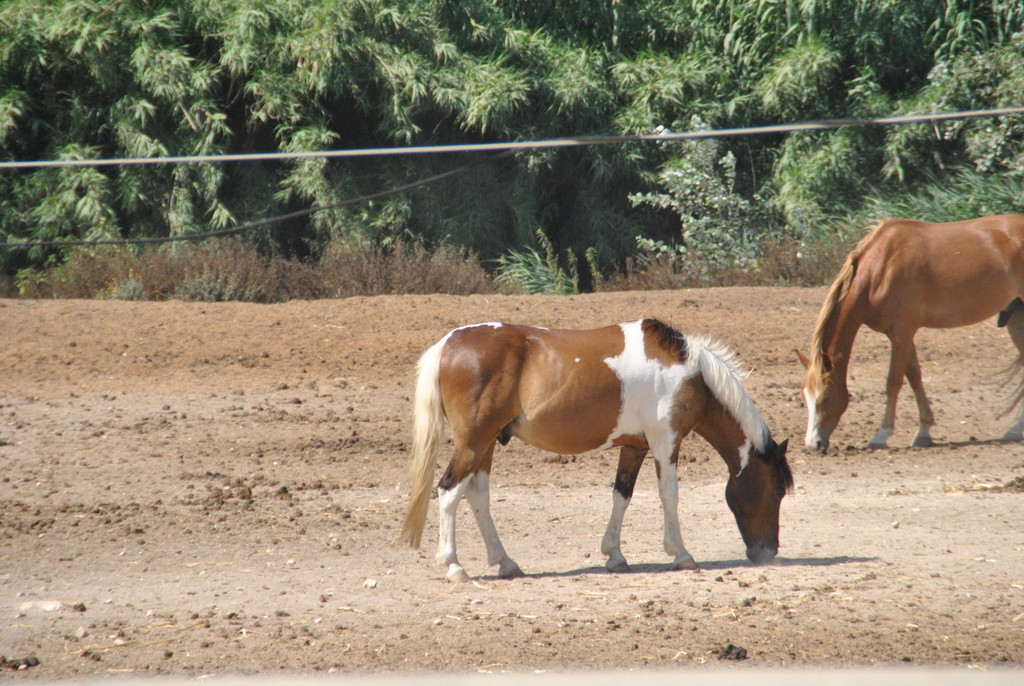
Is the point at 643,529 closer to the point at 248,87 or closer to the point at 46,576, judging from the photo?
the point at 46,576

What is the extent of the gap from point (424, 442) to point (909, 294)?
556 centimetres

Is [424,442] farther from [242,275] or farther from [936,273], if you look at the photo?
[242,275]

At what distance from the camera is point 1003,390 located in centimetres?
1110

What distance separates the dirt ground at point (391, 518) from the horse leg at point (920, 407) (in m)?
0.24

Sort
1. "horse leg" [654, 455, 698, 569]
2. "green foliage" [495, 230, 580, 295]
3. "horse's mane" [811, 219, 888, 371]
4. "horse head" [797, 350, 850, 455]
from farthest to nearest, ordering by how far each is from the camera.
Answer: "green foliage" [495, 230, 580, 295]
"horse's mane" [811, 219, 888, 371]
"horse head" [797, 350, 850, 455]
"horse leg" [654, 455, 698, 569]

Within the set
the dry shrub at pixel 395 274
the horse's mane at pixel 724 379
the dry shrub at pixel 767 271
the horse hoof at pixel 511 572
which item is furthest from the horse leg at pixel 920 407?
the dry shrub at pixel 395 274

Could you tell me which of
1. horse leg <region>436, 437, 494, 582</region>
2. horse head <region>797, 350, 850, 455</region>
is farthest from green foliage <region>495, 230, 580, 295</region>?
horse leg <region>436, 437, 494, 582</region>

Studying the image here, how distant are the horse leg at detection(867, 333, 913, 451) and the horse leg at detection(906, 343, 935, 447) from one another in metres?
0.12

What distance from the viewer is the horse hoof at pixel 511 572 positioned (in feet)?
20.1

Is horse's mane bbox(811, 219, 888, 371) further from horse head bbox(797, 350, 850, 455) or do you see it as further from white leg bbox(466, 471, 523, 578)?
white leg bbox(466, 471, 523, 578)

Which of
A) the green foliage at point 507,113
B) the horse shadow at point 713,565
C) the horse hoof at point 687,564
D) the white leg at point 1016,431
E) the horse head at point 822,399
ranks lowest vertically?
the horse shadow at point 713,565

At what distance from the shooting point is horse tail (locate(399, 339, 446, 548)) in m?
5.95

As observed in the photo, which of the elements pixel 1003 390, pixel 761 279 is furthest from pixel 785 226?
pixel 1003 390

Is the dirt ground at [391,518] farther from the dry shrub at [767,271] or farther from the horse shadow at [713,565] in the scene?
the dry shrub at [767,271]
